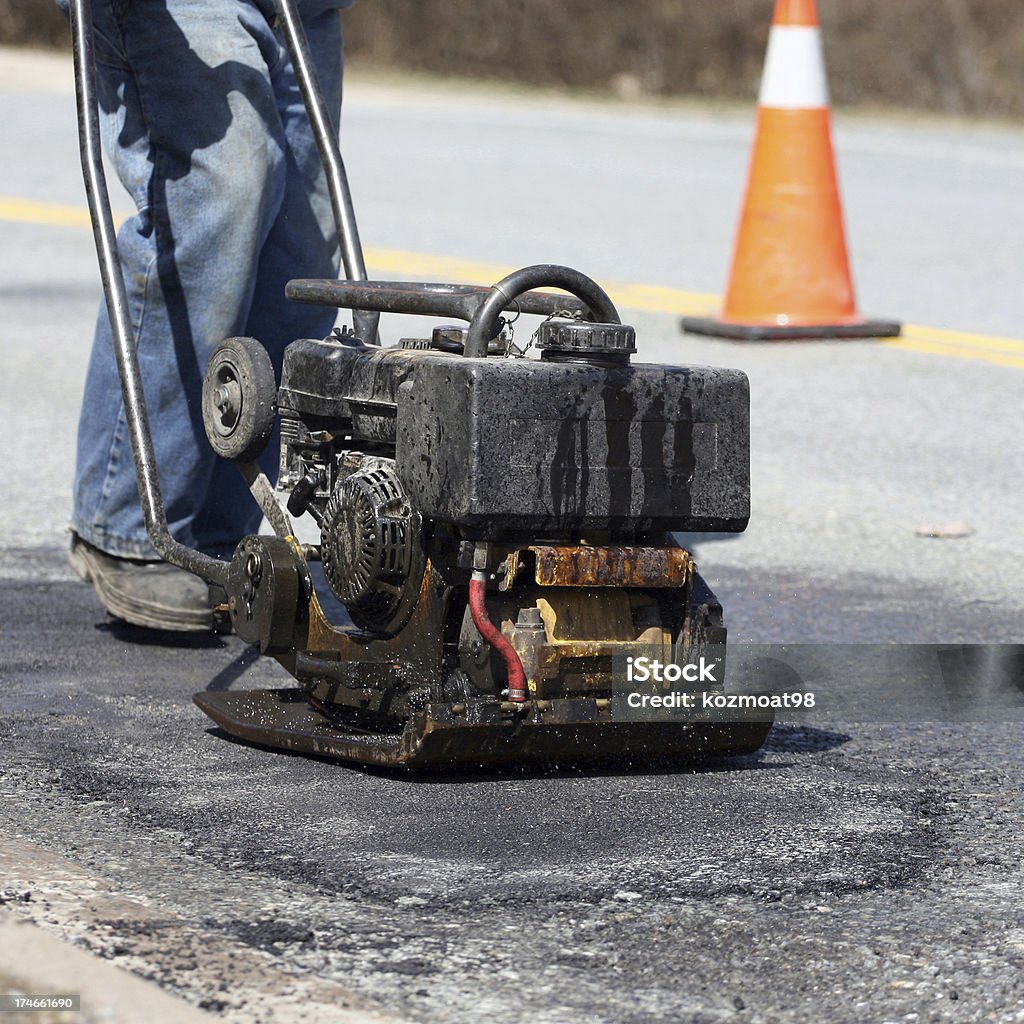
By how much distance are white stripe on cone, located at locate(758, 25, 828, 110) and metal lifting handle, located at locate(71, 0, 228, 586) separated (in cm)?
422

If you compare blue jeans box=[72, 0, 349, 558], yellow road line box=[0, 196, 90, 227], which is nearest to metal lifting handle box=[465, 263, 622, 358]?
blue jeans box=[72, 0, 349, 558]

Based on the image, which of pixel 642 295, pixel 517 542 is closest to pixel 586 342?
pixel 517 542

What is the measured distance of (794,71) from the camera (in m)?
7.43

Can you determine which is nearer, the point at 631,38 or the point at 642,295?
the point at 642,295

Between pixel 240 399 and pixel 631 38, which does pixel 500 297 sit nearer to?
pixel 240 399

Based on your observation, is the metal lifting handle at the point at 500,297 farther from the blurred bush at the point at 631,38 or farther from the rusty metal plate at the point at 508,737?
the blurred bush at the point at 631,38

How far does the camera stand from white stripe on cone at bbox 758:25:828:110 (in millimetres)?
7426

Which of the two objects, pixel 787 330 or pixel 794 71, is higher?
pixel 794 71

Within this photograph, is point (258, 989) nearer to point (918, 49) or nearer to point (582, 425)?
point (582, 425)

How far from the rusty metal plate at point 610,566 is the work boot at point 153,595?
1084 millimetres

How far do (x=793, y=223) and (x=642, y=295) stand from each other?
0.96m

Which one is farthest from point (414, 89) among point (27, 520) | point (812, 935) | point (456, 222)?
point (812, 935)

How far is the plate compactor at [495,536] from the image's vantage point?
112 inches

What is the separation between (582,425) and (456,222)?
24.1 ft
